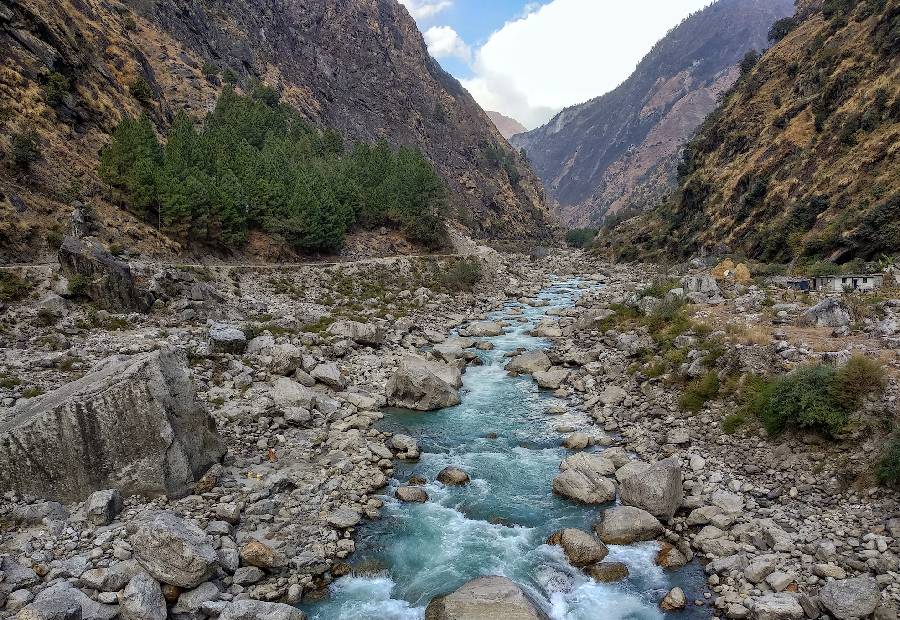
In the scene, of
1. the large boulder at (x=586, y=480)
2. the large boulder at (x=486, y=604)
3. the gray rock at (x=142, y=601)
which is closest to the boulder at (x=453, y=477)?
the large boulder at (x=586, y=480)

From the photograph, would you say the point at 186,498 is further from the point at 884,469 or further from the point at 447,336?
the point at 447,336

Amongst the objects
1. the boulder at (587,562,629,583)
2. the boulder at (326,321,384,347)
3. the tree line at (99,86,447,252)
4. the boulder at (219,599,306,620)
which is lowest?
the boulder at (587,562,629,583)

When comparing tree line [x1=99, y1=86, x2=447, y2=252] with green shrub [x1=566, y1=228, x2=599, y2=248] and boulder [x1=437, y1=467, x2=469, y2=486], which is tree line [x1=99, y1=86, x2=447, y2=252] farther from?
green shrub [x1=566, y1=228, x2=599, y2=248]

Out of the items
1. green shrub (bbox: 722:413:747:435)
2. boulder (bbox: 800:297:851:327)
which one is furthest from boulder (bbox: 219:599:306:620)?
boulder (bbox: 800:297:851:327)

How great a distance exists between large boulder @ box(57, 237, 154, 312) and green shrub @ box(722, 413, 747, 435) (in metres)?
28.8

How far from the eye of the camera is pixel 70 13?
188 feet

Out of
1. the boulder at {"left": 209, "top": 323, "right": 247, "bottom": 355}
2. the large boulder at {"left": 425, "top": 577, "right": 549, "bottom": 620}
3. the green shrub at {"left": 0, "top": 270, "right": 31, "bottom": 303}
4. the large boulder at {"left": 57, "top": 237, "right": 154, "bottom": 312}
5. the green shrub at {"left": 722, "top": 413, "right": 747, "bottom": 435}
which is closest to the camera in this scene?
the large boulder at {"left": 425, "top": 577, "right": 549, "bottom": 620}

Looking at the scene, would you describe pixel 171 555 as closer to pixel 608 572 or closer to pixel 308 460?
pixel 308 460

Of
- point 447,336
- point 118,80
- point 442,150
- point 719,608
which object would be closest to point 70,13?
point 118,80

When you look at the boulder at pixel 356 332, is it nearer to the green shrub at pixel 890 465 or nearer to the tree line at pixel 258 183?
the tree line at pixel 258 183

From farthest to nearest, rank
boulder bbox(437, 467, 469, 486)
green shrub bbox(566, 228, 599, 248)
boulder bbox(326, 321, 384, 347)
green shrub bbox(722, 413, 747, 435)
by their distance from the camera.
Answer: green shrub bbox(566, 228, 599, 248), boulder bbox(326, 321, 384, 347), green shrub bbox(722, 413, 747, 435), boulder bbox(437, 467, 469, 486)

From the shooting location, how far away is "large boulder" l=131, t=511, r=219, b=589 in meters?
11.5

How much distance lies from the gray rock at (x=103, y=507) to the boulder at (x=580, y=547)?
12019mm

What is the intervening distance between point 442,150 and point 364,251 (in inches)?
3951
